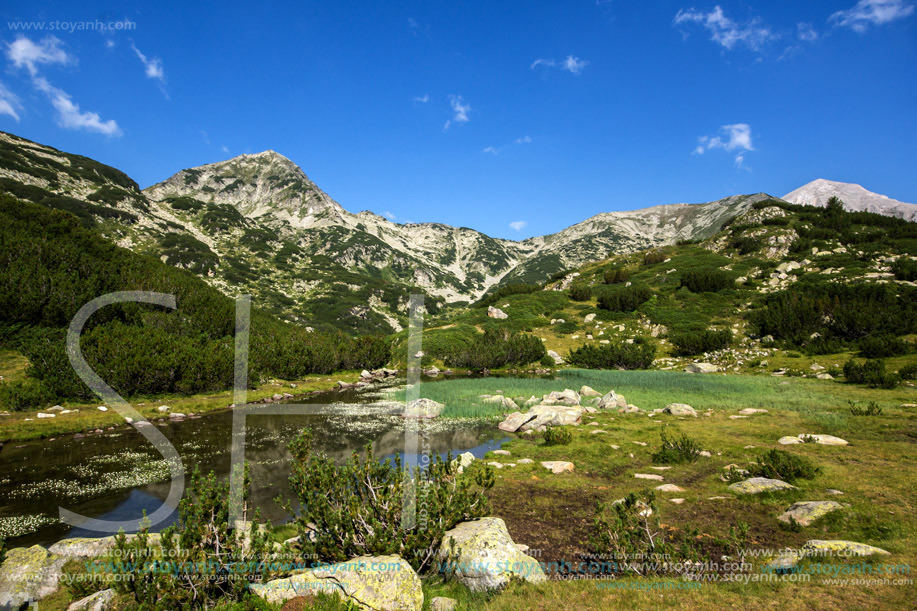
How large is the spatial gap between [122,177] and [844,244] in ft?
783

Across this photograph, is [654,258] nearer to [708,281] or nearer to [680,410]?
[708,281]

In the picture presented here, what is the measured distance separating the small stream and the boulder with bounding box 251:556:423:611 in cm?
533

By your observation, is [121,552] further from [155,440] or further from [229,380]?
[229,380]

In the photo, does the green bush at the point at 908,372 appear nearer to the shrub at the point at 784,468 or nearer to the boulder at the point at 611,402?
the boulder at the point at 611,402

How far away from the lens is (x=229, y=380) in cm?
3491

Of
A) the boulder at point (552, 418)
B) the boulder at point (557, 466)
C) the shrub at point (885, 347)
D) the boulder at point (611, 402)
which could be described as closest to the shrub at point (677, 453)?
the boulder at point (557, 466)

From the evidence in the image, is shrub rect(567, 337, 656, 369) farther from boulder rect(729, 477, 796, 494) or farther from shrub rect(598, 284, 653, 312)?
boulder rect(729, 477, 796, 494)

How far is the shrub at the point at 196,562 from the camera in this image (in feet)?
18.2

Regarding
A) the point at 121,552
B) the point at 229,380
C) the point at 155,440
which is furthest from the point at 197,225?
the point at 121,552

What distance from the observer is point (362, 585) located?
608cm

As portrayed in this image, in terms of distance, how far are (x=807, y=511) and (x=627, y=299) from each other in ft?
195

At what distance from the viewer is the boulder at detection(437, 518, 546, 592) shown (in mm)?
6508

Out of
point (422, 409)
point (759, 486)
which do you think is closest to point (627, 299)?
point (422, 409)

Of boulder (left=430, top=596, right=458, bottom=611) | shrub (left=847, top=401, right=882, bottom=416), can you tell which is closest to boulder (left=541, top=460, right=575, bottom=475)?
boulder (left=430, top=596, right=458, bottom=611)
